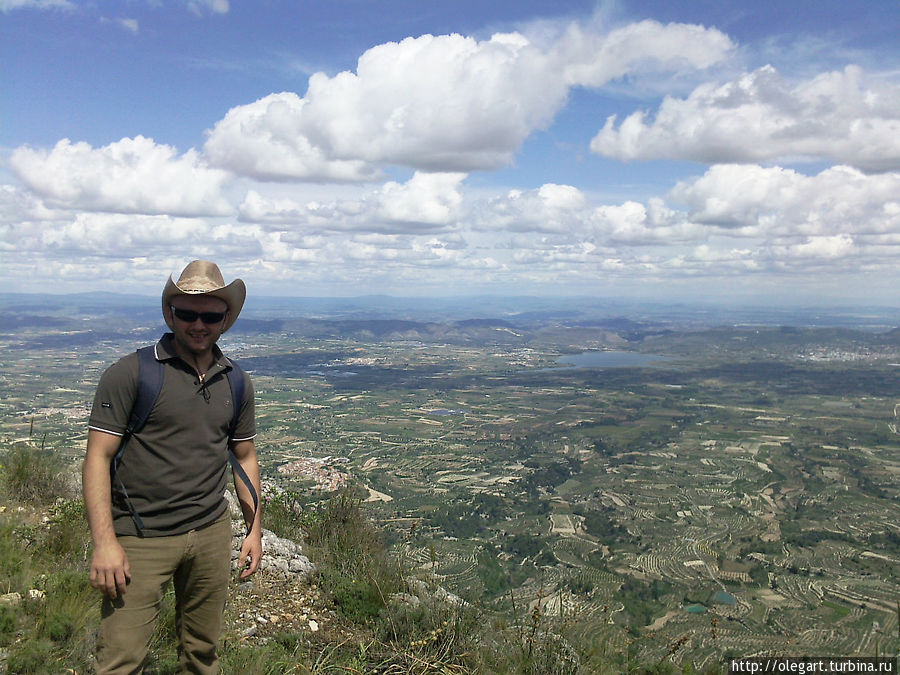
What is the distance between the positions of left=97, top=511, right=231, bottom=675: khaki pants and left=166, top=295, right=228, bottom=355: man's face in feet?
3.04

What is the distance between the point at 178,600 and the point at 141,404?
117cm

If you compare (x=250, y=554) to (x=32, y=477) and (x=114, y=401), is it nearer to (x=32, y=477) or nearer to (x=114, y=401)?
(x=114, y=401)

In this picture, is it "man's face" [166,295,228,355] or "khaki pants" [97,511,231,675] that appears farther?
"man's face" [166,295,228,355]

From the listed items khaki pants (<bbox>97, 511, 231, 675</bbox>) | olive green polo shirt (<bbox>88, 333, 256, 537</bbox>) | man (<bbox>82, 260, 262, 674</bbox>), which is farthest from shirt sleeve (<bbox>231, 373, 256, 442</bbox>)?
khaki pants (<bbox>97, 511, 231, 675</bbox>)

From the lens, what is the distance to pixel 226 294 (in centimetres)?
266

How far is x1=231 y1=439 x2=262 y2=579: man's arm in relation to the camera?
9.38ft

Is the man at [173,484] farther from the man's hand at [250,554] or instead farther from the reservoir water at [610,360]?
the reservoir water at [610,360]

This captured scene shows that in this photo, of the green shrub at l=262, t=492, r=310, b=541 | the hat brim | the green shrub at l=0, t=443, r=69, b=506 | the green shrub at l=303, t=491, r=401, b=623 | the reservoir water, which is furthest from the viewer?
the reservoir water

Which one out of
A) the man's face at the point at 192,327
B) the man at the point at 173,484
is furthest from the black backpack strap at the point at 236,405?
the man's face at the point at 192,327

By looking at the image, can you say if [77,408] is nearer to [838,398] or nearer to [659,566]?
[659,566]

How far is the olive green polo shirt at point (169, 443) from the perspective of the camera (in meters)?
2.29

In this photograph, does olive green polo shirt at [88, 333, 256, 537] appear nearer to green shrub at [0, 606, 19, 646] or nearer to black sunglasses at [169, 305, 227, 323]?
black sunglasses at [169, 305, 227, 323]

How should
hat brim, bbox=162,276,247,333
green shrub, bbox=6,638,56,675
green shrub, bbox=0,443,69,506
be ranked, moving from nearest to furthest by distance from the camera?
hat brim, bbox=162,276,247,333 → green shrub, bbox=6,638,56,675 → green shrub, bbox=0,443,69,506

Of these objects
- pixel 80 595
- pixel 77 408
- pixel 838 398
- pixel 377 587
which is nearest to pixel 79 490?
pixel 80 595
